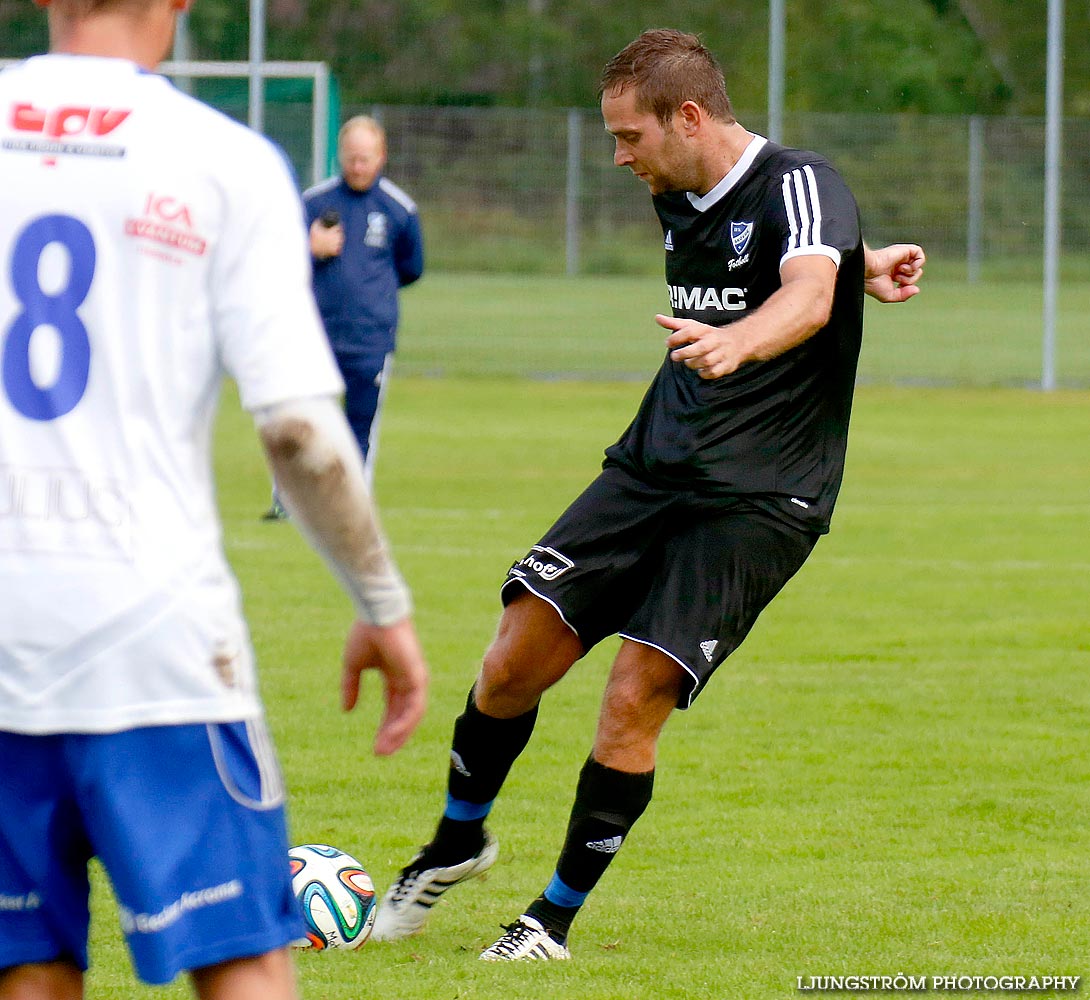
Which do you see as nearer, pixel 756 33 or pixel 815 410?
pixel 815 410

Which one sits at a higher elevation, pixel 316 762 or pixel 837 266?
pixel 837 266

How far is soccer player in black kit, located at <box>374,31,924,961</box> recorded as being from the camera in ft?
13.8

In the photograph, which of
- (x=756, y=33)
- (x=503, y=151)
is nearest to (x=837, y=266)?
(x=503, y=151)

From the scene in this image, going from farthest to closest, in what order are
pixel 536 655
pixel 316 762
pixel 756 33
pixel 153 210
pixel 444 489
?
1. pixel 756 33
2. pixel 444 489
3. pixel 316 762
4. pixel 536 655
5. pixel 153 210

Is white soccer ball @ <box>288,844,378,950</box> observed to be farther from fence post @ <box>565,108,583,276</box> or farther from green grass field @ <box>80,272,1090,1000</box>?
fence post @ <box>565,108,583,276</box>

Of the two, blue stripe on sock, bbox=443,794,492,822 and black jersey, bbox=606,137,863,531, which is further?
blue stripe on sock, bbox=443,794,492,822

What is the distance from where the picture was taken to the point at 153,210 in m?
2.30

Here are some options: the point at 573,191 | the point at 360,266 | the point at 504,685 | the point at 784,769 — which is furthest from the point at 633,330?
the point at 504,685

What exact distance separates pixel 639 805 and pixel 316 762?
1.99m

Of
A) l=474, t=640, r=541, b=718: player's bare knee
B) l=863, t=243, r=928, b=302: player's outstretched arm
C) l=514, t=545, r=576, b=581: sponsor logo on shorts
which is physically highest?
l=863, t=243, r=928, b=302: player's outstretched arm

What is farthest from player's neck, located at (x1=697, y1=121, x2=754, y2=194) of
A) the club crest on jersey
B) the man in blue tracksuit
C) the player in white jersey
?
the man in blue tracksuit

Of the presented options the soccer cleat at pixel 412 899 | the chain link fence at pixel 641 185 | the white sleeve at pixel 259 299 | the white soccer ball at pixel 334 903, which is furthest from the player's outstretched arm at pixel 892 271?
the chain link fence at pixel 641 185

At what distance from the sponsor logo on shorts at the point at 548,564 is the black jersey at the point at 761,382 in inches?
10.9

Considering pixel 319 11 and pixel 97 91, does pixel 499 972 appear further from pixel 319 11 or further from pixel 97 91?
pixel 319 11
